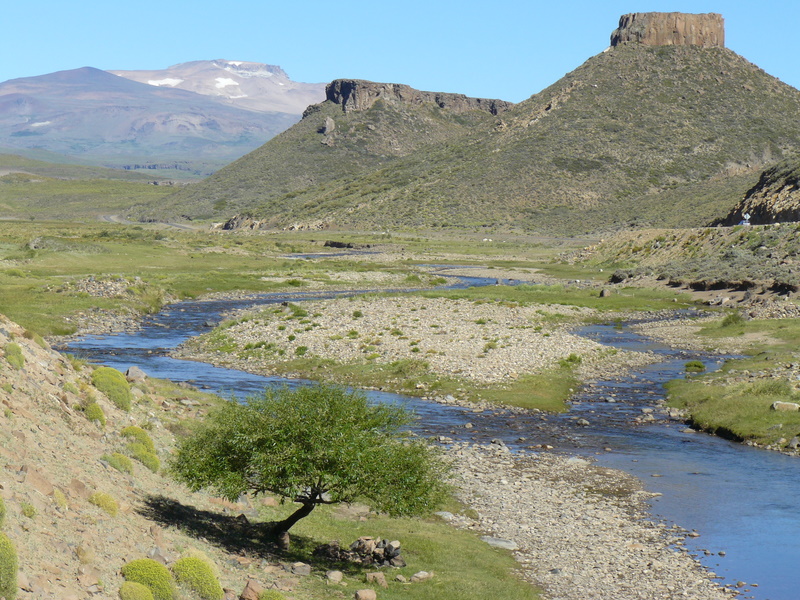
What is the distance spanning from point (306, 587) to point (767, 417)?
2084 cm

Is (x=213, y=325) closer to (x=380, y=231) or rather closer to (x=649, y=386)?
(x=649, y=386)

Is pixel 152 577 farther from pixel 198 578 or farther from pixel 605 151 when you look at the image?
pixel 605 151

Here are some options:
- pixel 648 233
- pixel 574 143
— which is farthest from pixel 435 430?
pixel 574 143

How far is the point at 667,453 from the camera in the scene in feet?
96.3

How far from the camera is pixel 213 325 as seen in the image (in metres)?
58.3

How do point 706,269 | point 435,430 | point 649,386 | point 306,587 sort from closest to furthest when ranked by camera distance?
point 306,587 → point 435,430 → point 649,386 → point 706,269

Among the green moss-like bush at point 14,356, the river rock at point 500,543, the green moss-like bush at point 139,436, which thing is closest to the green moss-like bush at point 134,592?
the green moss-like bush at point 139,436

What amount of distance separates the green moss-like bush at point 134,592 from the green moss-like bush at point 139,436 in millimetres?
8648

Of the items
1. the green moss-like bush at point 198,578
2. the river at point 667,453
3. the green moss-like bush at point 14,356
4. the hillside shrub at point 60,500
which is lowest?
the river at point 667,453

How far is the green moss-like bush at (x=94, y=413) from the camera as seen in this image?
2202cm

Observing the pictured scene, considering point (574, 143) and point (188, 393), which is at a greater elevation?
point (574, 143)

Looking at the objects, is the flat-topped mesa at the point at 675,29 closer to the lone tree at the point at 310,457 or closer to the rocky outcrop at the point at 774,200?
the rocky outcrop at the point at 774,200

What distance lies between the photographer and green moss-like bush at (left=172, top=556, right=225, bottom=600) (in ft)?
49.0

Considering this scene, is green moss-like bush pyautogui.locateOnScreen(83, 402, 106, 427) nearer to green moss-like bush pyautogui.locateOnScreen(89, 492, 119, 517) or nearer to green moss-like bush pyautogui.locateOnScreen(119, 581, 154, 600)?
green moss-like bush pyautogui.locateOnScreen(89, 492, 119, 517)
